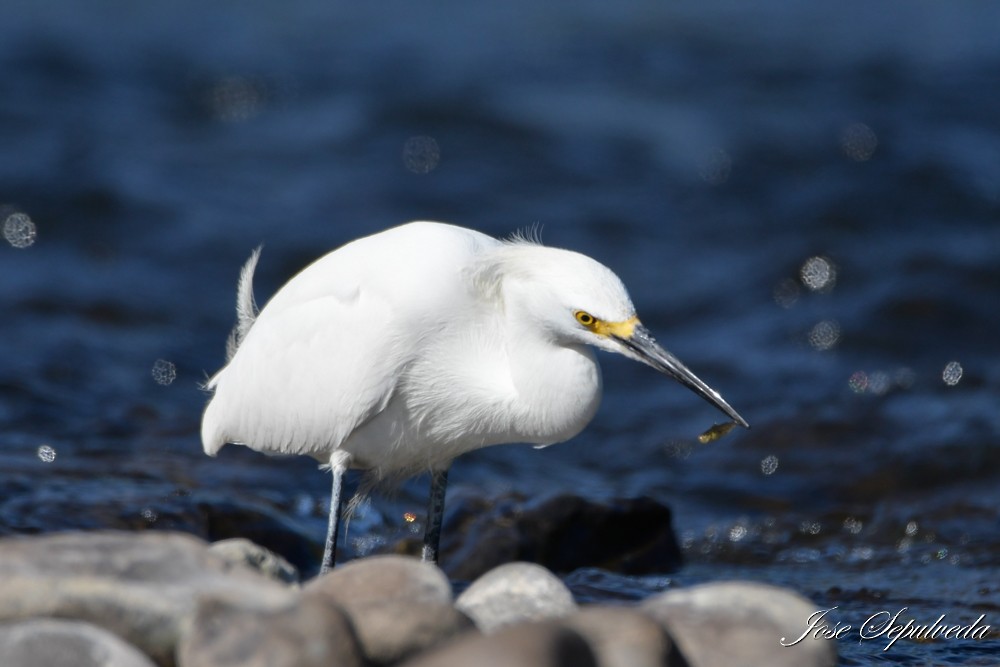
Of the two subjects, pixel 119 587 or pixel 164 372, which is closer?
pixel 119 587

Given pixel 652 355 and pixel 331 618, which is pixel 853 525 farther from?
pixel 331 618

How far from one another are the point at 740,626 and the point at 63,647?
2.03m

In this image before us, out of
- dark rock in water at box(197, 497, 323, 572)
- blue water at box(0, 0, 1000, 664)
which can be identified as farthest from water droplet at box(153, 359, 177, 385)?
dark rock in water at box(197, 497, 323, 572)

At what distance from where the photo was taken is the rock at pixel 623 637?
378cm

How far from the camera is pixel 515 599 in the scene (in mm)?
4297

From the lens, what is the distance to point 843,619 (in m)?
5.94

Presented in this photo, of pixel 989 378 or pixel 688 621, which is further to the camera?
pixel 989 378

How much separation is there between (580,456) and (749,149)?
22.0 feet

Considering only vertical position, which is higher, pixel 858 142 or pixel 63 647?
pixel 858 142

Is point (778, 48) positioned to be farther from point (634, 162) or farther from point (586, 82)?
point (634, 162)

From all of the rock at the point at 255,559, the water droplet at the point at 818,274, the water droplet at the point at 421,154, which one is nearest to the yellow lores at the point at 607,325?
the rock at the point at 255,559

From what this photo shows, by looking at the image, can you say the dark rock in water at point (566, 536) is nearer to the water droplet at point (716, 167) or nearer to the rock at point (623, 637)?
the rock at point (623, 637)

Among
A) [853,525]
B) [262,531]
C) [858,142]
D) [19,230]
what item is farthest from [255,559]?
[858,142]

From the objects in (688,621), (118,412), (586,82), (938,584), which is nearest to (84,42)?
(586,82)
